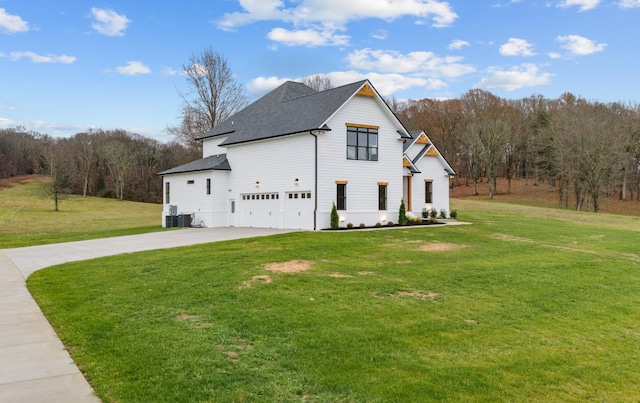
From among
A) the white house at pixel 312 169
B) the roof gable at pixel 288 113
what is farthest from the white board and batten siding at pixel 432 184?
the roof gable at pixel 288 113

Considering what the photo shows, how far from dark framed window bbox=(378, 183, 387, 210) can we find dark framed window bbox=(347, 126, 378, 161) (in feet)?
5.46

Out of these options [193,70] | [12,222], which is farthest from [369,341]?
[12,222]

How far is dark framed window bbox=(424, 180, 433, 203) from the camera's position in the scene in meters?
32.1

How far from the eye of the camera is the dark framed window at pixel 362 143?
2508cm

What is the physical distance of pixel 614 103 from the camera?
60.9 meters

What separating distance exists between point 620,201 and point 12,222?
71657 mm

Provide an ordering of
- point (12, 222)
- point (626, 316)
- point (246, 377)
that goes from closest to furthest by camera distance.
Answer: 1. point (246, 377)
2. point (626, 316)
3. point (12, 222)

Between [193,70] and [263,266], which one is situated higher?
[193,70]

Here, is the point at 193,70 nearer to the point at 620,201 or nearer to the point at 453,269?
the point at 453,269

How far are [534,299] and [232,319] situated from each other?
663cm

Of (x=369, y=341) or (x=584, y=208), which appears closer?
(x=369, y=341)

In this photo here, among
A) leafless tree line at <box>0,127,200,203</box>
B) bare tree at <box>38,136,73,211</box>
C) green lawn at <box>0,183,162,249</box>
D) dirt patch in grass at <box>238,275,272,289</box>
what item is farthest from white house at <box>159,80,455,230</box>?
leafless tree line at <box>0,127,200,203</box>

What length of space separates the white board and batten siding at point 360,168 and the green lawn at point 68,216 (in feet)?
42.0

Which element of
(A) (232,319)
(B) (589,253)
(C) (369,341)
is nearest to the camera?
(C) (369,341)
